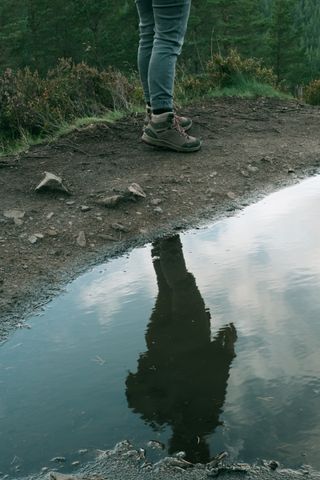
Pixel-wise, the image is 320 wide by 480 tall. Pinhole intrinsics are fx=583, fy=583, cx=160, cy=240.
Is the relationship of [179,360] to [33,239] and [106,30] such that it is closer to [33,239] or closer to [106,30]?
[33,239]

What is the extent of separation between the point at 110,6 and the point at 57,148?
114ft

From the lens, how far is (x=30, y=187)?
3807mm

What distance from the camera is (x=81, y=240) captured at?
3168mm

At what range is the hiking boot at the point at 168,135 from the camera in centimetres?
419

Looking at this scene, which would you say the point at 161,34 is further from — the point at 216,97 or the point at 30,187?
the point at 216,97

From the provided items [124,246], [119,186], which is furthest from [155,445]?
[119,186]

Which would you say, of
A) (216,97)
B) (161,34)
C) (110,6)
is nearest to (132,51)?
(110,6)

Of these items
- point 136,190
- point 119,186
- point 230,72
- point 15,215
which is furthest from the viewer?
point 230,72

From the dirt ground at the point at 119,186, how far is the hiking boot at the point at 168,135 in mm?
68

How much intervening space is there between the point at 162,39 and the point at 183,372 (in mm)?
2705

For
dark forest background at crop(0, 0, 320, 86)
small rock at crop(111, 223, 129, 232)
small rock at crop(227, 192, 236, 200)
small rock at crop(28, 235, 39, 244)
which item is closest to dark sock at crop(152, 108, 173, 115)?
small rock at crop(227, 192, 236, 200)

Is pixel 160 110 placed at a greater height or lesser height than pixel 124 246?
greater

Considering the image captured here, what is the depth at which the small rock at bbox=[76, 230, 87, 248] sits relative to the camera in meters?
3.14

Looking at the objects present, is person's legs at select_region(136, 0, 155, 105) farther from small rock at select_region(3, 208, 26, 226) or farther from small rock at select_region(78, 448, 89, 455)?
small rock at select_region(78, 448, 89, 455)
